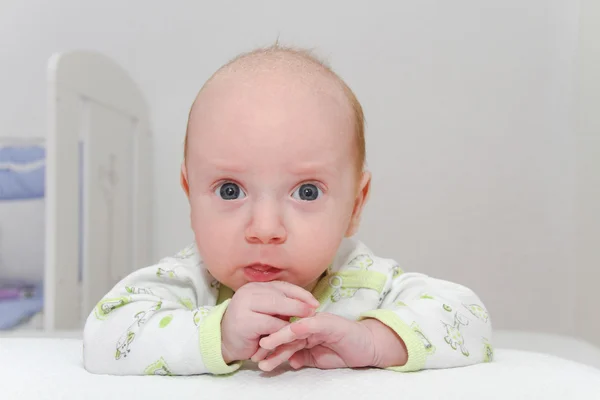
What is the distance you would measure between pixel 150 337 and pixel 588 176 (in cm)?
158

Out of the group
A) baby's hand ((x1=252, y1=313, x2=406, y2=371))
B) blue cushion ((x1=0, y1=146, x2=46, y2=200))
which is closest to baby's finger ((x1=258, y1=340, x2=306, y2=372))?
baby's hand ((x1=252, y1=313, x2=406, y2=371))

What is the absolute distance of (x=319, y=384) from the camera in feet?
2.30

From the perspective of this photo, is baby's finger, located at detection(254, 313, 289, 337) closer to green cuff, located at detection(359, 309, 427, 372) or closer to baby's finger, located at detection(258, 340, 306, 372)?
baby's finger, located at detection(258, 340, 306, 372)

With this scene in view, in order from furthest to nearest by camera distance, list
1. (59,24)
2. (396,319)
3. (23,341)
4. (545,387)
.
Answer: (59,24)
(23,341)
(396,319)
(545,387)

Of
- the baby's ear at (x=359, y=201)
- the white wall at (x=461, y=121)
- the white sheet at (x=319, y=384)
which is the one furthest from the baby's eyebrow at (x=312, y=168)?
the white wall at (x=461, y=121)

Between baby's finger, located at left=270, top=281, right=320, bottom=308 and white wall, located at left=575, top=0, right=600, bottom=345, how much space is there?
139cm

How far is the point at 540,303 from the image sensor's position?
6.94 ft

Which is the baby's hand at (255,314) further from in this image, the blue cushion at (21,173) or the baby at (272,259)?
the blue cushion at (21,173)

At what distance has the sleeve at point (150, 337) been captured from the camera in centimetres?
76

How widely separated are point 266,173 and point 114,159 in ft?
3.69

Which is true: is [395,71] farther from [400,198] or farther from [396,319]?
[396,319]

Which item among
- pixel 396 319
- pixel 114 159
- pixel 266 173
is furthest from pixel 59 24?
pixel 396 319

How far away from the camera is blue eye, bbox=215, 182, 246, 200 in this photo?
83cm

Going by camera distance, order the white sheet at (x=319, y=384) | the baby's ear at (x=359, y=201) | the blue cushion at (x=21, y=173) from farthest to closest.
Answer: the blue cushion at (x=21, y=173) < the baby's ear at (x=359, y=201) < the white sheet at (x=319, y=384)
